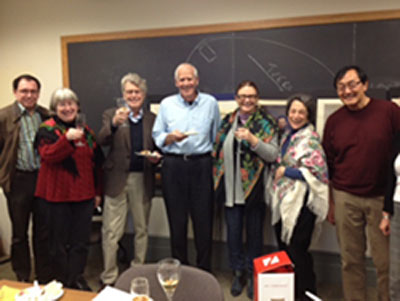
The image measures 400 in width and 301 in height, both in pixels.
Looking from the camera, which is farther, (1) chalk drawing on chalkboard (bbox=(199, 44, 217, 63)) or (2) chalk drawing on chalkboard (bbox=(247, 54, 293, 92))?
(1) chalk drawing on chalkboard (bbox=(199, 44, 217, 63))

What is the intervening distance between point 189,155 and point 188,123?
24 cm

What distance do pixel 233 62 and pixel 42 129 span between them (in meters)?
1.62

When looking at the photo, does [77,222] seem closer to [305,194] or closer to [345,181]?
[305,194]

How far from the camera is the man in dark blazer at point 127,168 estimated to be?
8.38ft

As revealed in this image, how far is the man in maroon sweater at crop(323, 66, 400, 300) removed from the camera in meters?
2.04

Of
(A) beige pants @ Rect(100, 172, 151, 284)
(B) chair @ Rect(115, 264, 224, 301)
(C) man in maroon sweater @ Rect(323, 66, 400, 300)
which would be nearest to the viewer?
(B) chair @ Rect(115, 264, 224, 301)

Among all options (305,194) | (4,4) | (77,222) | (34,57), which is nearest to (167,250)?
(77,222)

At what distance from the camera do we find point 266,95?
2.84 m

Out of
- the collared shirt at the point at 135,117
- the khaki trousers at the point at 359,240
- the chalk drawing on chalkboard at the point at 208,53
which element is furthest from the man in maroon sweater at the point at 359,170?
the collared shirt at the point at 135,117

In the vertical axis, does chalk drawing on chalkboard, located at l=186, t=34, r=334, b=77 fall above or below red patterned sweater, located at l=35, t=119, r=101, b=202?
above

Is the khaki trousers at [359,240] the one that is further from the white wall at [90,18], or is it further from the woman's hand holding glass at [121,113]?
the woman's hand holding glass at [121,113]

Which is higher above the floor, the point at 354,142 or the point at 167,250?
the point at 354,142

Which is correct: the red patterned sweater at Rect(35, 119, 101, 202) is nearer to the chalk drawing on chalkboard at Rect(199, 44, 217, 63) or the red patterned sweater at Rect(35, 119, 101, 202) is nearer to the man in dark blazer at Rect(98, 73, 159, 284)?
the man in dark blazer at Rect(98, 73, 159, 284)

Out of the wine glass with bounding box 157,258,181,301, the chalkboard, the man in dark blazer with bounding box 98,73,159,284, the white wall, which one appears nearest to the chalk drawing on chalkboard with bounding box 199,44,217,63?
the chalkboard
